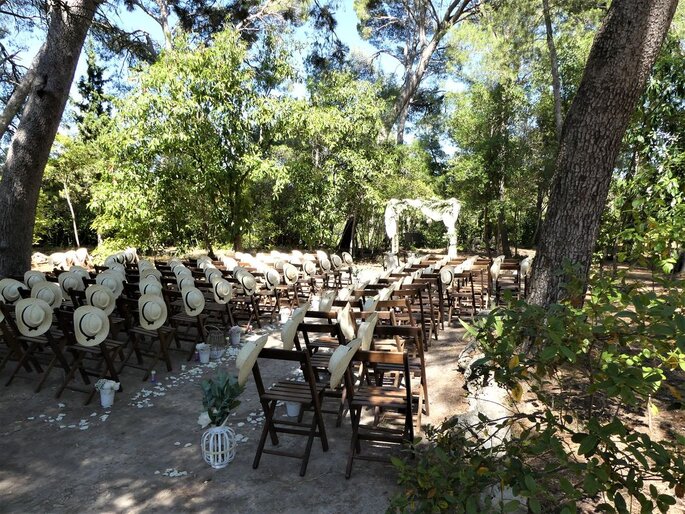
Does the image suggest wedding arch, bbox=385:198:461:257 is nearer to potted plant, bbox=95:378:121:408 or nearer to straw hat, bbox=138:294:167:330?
straw hat, bbox=138:294:167:330

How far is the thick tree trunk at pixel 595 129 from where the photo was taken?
428 centimetres

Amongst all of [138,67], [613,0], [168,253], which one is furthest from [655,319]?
[168,253]

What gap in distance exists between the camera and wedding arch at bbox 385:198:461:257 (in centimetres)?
1395

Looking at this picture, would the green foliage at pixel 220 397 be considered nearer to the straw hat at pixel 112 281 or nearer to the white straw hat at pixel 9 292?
the straw hat at pixel 112 281

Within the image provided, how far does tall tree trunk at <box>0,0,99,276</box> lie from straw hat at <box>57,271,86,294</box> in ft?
7.41

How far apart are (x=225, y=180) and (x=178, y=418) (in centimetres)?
1003

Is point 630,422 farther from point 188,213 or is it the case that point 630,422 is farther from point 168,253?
point 168,253

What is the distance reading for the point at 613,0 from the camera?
14.5 feet

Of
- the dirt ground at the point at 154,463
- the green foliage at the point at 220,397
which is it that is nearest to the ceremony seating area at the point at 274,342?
the dirt ground at the point at 154,463

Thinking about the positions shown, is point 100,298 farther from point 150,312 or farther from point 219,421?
point 219,421

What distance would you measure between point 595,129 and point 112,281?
6.19 meters

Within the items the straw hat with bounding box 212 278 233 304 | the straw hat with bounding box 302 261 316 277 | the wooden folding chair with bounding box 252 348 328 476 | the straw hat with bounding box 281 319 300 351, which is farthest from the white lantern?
the straw hat with bounding box 302 261 316 277

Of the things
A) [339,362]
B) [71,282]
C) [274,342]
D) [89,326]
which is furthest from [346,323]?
[71,282]

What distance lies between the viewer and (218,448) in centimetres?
354
